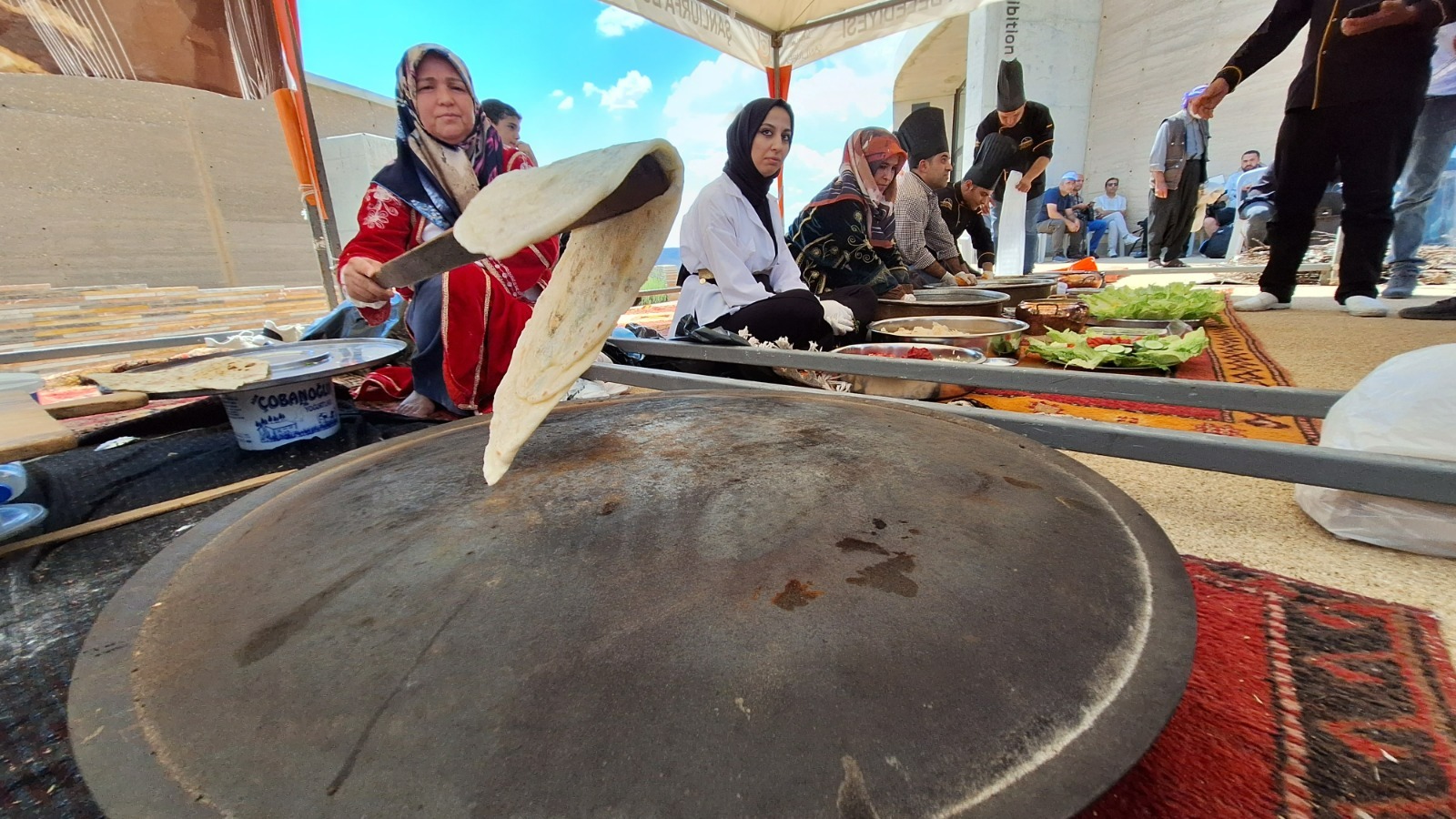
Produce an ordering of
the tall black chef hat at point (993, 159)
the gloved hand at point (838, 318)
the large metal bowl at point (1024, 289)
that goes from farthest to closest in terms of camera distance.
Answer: the tall black chef hat at point (993, 159), the large metal bowl at point (1024, 289), the gloved hand at point (838, 318)

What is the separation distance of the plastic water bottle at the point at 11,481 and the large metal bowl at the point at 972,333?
2905 millimetres

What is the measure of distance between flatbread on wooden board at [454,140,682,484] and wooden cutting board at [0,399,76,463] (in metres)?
0.94

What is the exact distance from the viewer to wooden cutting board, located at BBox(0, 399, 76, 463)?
0.99 metres

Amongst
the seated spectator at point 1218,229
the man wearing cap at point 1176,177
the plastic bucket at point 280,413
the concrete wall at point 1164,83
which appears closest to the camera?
the plastic bucket at point 280,413

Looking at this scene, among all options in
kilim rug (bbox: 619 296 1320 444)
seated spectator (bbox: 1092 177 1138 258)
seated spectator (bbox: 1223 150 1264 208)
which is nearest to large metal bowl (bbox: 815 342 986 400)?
kilim rug (bbox: 619 296 1320 444)

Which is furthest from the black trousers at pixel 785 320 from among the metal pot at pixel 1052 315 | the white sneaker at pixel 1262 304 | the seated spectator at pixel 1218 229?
the seated spectator at pixel 1218 229

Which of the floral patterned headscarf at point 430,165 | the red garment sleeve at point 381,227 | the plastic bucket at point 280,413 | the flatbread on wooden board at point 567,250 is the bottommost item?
the plastic bucket at point 280,413

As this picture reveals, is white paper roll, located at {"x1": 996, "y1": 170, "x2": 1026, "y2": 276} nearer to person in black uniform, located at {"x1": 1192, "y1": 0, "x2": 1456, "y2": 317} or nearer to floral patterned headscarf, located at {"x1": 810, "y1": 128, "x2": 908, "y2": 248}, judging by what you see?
floral patterned headscarf, located at {"x1": 810, "y1": 128, "x2": 908, "y2": 248}

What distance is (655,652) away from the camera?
467 millimetres

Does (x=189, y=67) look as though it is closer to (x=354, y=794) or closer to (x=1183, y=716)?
(x=354, y=794)

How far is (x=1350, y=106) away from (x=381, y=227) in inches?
181

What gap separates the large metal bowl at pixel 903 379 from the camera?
1965 mm

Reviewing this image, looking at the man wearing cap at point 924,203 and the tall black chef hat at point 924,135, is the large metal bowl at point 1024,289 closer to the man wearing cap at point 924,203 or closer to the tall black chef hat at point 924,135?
the man wearing cap at point 924,203

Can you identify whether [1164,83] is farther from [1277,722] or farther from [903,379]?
[1277,722]
